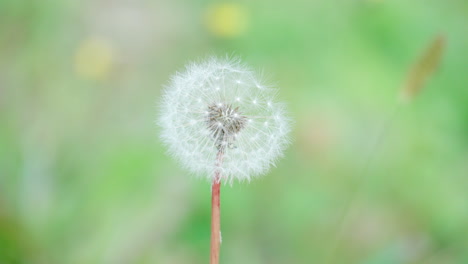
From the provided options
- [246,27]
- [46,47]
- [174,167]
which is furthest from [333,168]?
[46,47]

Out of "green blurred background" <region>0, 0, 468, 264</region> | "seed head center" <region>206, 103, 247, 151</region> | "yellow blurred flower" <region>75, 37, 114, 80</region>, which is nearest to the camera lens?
"seed head center" <region>206, 103, 247, 151</region>

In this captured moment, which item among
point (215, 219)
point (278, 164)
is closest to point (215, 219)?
point (215, 219)

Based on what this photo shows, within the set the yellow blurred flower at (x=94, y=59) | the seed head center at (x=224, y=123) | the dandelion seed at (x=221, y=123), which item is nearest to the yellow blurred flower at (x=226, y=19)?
the yellow blurred flower at (x=94, y=59)

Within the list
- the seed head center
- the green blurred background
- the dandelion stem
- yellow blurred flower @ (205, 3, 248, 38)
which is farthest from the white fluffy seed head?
yellow blurred flower @ (205, 3, 248, 38)

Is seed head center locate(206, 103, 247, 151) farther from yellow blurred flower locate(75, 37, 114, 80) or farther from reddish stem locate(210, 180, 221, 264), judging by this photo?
yellow blurred flower locate(75, 37, 114, 80)

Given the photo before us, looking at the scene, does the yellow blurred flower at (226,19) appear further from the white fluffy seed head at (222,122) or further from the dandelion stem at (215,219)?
the dandelion stem at (215,219)

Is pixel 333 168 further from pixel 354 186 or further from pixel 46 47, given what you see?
pixel 46 47

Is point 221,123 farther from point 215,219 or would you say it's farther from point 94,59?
point 94,59

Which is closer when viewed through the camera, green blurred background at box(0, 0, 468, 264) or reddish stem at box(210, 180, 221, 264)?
reddish stem at box(210, 180, 221, 264)
